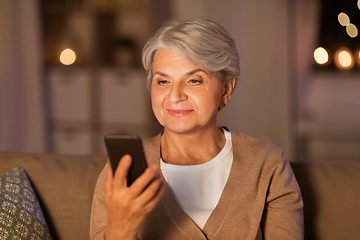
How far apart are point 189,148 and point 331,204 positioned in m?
0.53

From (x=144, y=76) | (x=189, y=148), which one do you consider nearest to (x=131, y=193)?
(x=189, y=148)

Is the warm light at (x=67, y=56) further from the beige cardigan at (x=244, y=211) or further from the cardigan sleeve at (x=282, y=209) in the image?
the cardigan sleeve at (x=282, y=209)

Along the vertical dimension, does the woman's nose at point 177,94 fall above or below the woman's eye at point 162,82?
below

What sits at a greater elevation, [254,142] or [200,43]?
[200,43]

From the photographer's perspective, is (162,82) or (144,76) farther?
(144,76)

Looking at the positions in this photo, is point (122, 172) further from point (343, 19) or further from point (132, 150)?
point (343, 19)

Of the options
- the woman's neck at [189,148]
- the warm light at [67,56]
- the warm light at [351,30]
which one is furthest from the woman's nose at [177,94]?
the warm light at [351,30]

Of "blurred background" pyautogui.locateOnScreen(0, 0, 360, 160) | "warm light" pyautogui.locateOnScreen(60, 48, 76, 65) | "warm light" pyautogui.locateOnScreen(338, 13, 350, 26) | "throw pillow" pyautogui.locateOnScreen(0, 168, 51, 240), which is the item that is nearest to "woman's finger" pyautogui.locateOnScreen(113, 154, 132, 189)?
"throw pillow" pyautogui.locateOnScreen(0, 168, 51, 240)

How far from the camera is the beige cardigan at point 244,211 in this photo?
3.56 feet

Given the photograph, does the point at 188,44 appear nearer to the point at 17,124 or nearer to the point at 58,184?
the point at 58,184

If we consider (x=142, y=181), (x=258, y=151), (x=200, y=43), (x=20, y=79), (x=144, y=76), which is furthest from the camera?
(x=20, y=79)

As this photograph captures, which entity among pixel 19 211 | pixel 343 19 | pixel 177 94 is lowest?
pixel 19 211

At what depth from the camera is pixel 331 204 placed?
1290 mm

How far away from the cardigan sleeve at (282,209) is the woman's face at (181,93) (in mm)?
285
